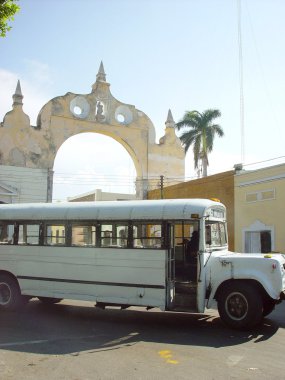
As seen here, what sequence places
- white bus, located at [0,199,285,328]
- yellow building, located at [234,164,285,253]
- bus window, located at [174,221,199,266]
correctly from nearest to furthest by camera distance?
white bus, located at [0,199,285,328], bus window, located at [174,221,199,266], yellow building, located at [234,164,285,253]

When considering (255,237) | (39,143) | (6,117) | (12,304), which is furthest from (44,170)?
(12,304)

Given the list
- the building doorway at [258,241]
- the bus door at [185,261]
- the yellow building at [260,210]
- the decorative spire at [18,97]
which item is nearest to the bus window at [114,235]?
the bus door at [185,261]

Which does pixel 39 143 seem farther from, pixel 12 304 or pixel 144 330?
pixel 144 330

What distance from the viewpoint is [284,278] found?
8.77 meters

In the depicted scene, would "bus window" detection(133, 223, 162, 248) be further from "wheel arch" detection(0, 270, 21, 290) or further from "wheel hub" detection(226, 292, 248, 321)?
"wheel arch" detection(0, 270, 21, 290)

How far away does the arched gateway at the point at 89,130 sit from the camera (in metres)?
31.5

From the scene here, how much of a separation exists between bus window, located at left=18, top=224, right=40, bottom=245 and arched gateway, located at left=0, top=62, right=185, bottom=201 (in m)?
20.2

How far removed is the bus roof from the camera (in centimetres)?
934

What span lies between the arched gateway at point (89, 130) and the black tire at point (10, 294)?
66.2ft

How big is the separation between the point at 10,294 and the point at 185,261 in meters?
4.30

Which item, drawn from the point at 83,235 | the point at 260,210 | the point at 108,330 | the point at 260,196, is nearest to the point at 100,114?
the point at 260,196

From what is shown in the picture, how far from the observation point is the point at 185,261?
9.90 meters

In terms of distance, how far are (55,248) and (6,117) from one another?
74.9ft

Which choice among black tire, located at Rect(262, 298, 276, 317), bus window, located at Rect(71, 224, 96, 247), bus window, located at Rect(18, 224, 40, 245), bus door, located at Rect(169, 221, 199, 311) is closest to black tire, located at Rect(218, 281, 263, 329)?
bus door, located at Rect(169, 221, 199, 311)
